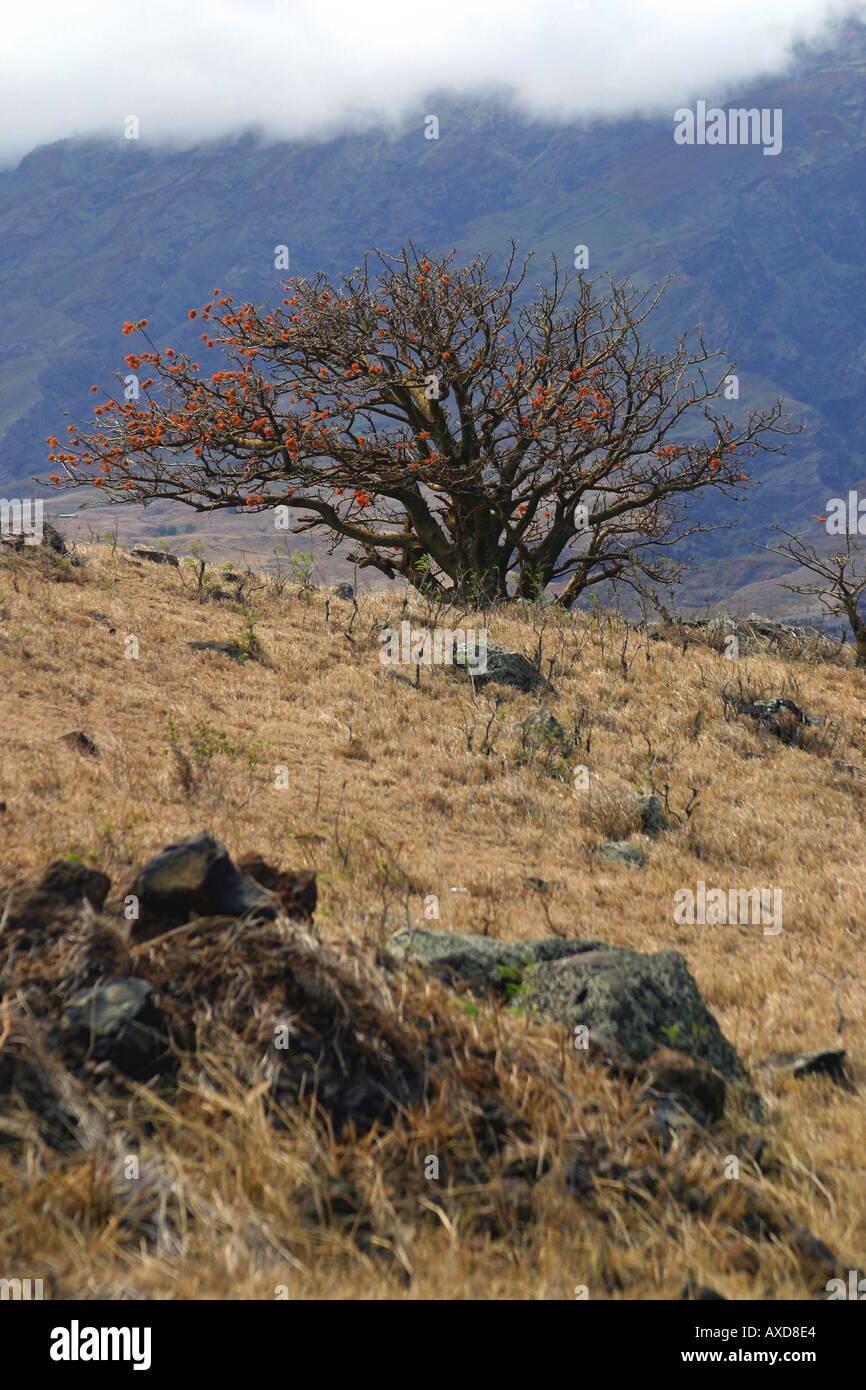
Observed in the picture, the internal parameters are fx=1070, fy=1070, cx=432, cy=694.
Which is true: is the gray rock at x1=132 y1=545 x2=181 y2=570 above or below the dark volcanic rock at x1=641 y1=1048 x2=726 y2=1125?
above

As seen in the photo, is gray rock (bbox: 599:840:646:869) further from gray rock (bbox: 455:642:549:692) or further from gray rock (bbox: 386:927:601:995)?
Result: gray rock (bbox: 455:642:549:692)

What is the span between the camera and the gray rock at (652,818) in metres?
9.35

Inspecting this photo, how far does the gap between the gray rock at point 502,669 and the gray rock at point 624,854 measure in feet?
14.3

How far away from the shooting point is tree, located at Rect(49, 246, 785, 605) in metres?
17.9

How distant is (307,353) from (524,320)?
5287 mm

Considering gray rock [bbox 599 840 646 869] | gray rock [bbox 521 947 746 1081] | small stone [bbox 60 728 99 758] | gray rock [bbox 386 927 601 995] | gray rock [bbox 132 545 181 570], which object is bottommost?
gray rock [bbox 521 947 746 1081]

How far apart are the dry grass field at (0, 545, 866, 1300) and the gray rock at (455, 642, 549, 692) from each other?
22cm

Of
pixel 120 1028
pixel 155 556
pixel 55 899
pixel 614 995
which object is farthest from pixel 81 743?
pixel 155 556

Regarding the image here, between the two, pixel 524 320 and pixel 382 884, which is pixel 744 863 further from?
pixel 524 320

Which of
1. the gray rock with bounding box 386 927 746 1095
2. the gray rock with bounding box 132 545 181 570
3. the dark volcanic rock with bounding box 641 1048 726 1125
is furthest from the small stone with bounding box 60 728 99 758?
the gray rock with bounding box 132 545 181 570

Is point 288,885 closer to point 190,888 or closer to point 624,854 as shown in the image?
point 190,888

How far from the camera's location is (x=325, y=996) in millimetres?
4262

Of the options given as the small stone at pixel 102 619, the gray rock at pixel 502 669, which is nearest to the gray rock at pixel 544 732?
the gray rock at pixel 502 669

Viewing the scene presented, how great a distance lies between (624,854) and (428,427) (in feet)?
42.8
